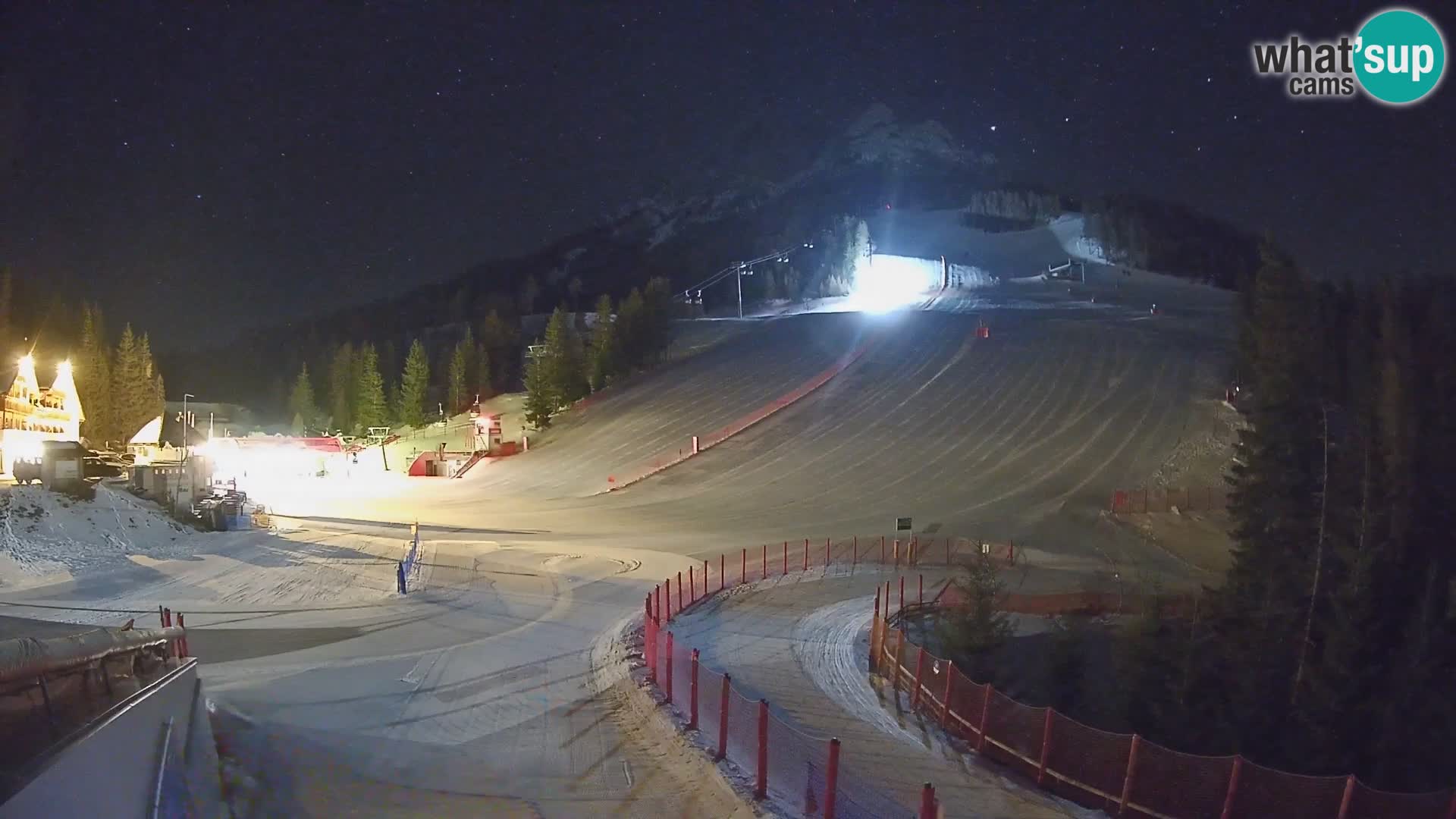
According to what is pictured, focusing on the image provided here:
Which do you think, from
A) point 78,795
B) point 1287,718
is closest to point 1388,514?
point 1287,718

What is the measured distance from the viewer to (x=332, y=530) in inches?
1284

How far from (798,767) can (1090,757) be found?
3.21 m

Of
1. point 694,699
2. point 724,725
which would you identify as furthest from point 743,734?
point 694,699

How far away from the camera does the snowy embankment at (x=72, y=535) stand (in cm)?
2155

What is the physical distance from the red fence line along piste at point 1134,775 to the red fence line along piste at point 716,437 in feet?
118

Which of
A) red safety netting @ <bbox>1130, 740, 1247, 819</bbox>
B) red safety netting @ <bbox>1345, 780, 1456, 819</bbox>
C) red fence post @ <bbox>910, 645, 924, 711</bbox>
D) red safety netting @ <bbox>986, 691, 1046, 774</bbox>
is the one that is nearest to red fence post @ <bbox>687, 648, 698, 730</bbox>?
red safety netting @ <bbox>986, 691, 1046, 774</bbox>

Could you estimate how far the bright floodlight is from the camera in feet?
398

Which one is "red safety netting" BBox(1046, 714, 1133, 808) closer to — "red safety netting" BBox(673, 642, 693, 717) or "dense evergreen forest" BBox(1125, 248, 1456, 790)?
"red safety netting" BBox(673, 642, 693, 717)

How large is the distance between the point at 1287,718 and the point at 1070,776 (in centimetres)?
1730

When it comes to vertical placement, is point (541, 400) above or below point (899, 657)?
above

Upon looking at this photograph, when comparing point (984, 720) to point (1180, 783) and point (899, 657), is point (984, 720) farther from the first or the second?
→ point (899, 657)

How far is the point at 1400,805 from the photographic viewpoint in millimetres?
9055

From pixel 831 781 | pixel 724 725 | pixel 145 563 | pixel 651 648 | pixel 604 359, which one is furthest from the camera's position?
pixel 604 359

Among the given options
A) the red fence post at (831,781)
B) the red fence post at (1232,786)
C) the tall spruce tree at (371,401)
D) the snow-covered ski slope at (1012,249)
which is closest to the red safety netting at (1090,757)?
the red fence post at (1232,786)
